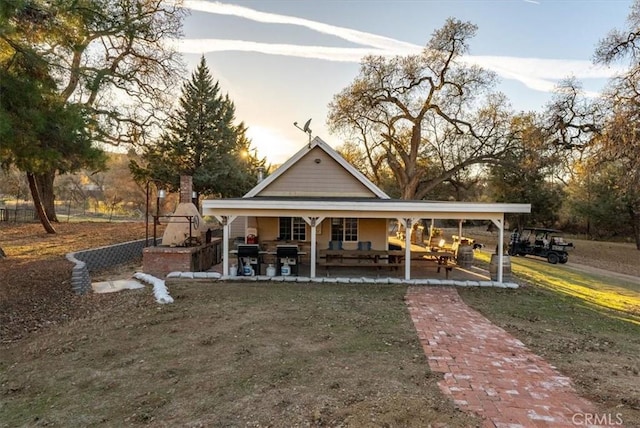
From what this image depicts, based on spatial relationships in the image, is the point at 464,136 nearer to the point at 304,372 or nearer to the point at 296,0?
the point at 296,0

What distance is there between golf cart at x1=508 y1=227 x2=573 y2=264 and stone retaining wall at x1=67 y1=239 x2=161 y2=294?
19298 mm

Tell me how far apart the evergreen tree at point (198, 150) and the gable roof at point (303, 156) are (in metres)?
12.1

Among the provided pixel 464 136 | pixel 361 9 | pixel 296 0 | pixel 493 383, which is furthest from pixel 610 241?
pixel 493 383

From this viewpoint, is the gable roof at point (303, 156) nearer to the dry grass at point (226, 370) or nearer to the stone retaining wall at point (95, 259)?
the stone retaining wall at point (95, 259)

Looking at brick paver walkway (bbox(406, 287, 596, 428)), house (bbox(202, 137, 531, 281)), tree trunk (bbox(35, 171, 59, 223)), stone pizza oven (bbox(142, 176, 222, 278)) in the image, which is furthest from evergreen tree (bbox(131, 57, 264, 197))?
brick paver walkway (bbox(406, 287, 596, 428))

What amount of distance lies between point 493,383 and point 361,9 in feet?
54.7

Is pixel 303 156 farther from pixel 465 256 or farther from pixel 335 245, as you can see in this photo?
pixel 465 256

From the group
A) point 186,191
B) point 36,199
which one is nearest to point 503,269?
point 186,191

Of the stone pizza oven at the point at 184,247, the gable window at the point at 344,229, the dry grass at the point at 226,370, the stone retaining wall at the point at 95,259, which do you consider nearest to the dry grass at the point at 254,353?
the dry grass at the point at 226,370

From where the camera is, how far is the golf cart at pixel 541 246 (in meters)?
19.9

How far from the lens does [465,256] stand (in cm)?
1457

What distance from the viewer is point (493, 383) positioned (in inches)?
177

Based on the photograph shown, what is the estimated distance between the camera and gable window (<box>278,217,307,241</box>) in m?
14.3

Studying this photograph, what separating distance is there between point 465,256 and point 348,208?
6236mm
